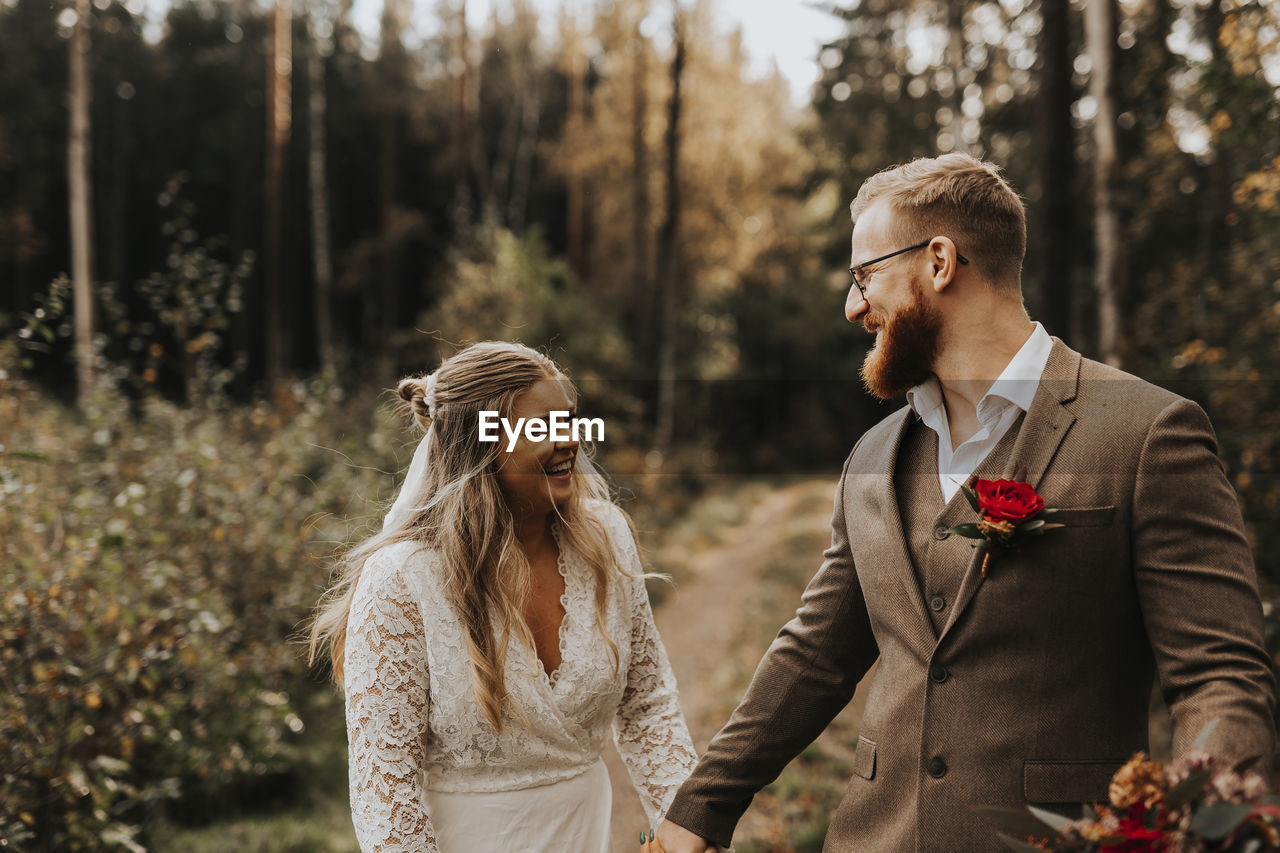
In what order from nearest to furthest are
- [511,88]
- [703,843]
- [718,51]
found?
[703,843], [718,51], [511,88]

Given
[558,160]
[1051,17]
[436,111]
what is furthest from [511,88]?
[1051,17]

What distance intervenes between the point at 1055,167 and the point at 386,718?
6850 millimetres

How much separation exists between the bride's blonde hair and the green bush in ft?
2.79

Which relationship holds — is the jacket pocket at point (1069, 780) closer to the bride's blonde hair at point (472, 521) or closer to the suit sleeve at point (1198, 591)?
the suit sleeve at point (1198, 591)

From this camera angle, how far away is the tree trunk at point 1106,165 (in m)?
7.44

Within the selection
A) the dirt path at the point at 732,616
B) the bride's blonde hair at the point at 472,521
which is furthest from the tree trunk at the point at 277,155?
the bride's blonde hair at the point at 472,521

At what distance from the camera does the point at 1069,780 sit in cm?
167

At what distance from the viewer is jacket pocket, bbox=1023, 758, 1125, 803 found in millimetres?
1658

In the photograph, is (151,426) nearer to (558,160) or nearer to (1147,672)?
(1147,672)

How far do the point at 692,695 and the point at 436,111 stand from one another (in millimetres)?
21218

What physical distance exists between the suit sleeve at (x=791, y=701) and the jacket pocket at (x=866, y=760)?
219 mm

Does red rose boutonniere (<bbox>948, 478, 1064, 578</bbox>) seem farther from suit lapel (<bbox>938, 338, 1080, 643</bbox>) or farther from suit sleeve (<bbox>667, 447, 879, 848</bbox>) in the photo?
suit sleeve (<bbox>667, 447, 879, 848</bbox>)

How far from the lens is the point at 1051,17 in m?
6.96

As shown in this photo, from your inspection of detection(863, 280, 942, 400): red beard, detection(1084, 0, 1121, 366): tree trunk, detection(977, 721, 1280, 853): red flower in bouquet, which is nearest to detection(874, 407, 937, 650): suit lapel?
detection(863, 280, 942, 400): red beard
